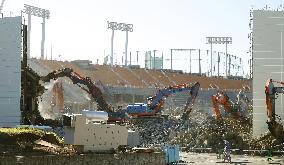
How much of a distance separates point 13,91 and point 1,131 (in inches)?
647

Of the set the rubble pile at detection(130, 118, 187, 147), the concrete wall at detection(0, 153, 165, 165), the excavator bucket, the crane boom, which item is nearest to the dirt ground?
the excavator bucket

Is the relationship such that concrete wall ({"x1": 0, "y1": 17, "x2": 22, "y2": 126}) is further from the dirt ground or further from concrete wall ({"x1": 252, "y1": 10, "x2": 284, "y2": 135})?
concrete wall ({"x1": 252, "y1": 10, "x2": 284, "y2": 135})

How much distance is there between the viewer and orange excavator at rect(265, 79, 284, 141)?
3619 centimetres

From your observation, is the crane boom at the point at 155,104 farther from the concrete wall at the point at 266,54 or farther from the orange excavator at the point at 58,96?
the orange excavator at the point at 58,96

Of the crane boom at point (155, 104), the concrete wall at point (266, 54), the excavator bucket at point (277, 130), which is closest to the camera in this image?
the excavator bucket at point (277, 130)

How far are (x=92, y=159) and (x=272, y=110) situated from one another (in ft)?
67.7

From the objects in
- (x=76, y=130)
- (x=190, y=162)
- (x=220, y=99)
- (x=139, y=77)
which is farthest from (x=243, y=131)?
(x=139, y=77)

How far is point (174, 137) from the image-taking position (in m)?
44.1

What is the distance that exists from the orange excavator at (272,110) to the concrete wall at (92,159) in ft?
47.1

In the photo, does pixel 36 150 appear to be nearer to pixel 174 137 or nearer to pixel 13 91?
pixel 13 91

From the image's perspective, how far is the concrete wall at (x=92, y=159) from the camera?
56.4 ft

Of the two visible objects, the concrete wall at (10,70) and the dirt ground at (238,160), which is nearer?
the dirt ground at (238,160)

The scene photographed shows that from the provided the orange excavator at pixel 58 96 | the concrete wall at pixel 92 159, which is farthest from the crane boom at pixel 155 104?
the concrete wall at pixel 92 159

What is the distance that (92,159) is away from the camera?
2006 centimetres
